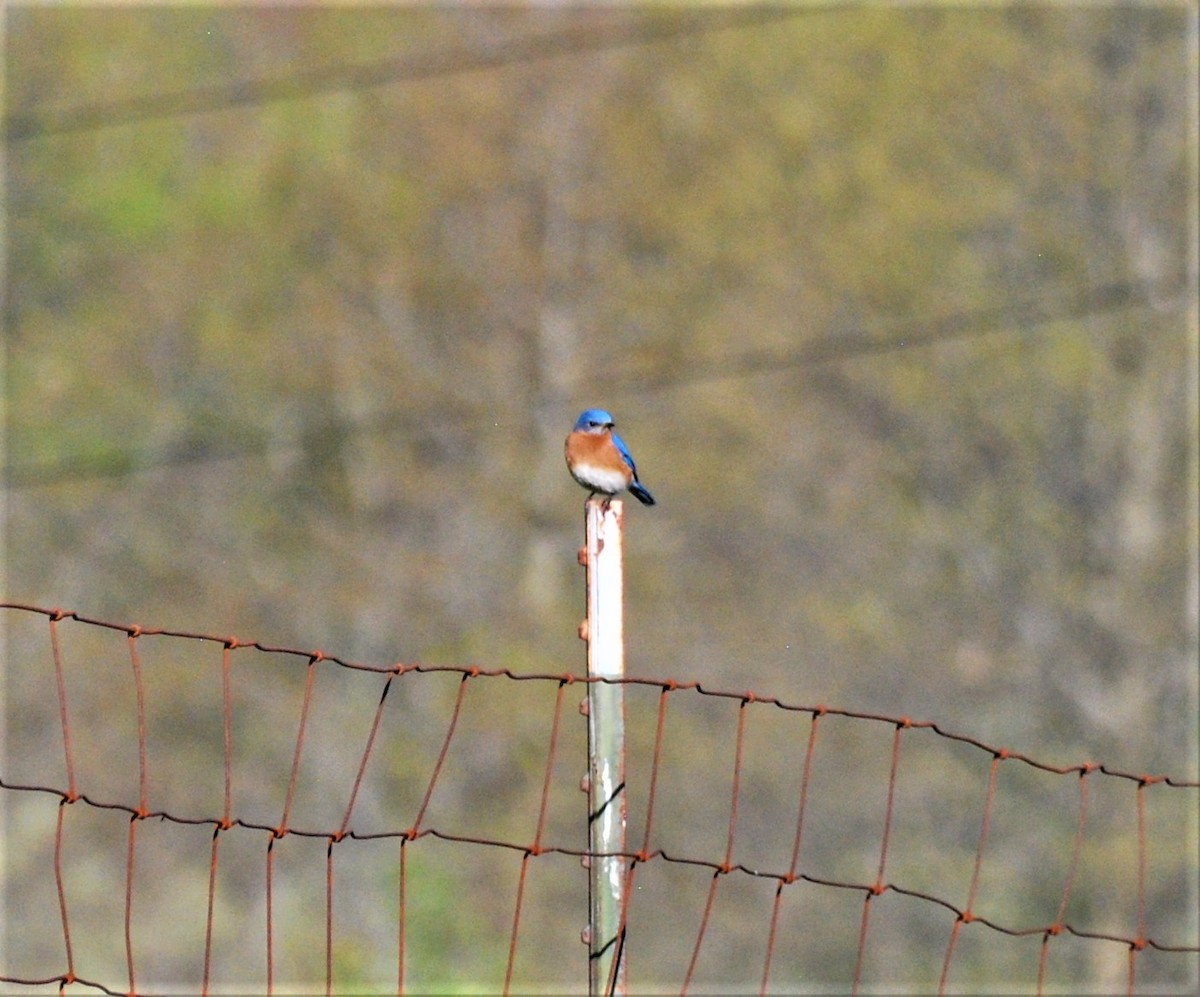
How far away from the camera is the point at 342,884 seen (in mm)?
16250

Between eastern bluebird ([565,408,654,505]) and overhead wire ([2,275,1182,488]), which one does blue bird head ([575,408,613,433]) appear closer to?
eastern bluebird ([565,408,654,505])

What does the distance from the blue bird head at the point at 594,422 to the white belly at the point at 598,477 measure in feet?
0.54

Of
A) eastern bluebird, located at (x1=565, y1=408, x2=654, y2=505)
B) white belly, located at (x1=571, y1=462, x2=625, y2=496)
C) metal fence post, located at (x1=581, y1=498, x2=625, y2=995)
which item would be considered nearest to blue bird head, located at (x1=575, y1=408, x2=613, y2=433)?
eastern bluebird, located at (x1=565, y1=408, x2=654, y2=505)

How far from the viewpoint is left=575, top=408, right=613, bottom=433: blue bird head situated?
5422 millimetres

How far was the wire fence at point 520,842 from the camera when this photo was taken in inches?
586

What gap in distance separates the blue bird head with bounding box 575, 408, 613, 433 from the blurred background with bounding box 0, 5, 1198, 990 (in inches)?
347

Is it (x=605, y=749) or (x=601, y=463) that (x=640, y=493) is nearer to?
(x=601, y=463)

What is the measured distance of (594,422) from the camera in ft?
17.9

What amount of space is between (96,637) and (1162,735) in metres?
10.8

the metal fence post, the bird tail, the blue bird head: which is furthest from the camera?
the blue bird head

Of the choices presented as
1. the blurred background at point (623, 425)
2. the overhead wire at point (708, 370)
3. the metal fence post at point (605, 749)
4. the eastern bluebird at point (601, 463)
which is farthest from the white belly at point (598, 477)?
the blurred background at point (623, 425)

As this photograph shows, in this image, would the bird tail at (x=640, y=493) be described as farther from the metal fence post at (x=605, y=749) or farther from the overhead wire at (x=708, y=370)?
the overhead wire at (x=708, y=370)

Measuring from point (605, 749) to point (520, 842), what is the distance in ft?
40.8

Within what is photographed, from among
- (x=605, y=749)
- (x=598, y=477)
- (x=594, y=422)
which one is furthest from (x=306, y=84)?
(x=605, y=749)
